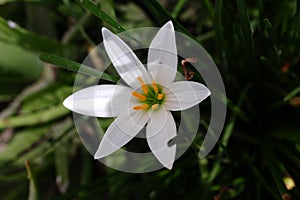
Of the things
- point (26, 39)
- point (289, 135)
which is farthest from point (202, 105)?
point (26, 39)

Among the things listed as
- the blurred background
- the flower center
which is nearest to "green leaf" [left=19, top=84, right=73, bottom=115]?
the blurred background

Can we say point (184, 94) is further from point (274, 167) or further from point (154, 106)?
point (274, 167)

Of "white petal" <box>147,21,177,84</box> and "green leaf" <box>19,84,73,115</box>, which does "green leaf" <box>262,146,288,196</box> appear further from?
"green leaf" <box>19,84,73,115</box>

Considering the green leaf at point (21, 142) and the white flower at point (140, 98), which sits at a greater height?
the white flower at point (140, 98)

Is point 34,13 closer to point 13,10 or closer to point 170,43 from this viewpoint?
point 13,10

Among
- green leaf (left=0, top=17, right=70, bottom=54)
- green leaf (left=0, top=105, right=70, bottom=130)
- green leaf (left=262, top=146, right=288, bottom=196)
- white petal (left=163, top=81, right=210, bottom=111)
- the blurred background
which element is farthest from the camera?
green leaf (left=0, top=105, right=70, bottom=130)

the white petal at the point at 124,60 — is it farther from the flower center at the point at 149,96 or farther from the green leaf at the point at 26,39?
the green leaf at the point at 26,39

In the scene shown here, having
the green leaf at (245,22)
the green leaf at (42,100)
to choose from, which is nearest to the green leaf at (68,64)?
the green leaf at (245,22)
